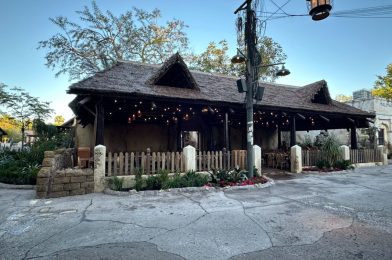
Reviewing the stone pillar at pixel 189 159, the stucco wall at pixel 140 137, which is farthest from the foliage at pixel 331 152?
the stone pillar at pixel 189 159

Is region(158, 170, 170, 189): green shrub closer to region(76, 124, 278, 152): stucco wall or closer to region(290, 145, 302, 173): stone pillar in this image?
region(76, 124, 278, 152): stucco wall

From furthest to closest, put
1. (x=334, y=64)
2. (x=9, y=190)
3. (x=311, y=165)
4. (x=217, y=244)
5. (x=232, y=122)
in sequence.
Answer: (x=334, y=64)
(x=232, y=122)
(x=311, y=165)
(x=9, y=190)
(x=217, y=244)

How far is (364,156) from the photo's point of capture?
1341 centimetres

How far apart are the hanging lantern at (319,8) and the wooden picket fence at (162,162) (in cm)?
562

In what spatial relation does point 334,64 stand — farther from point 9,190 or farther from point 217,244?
point 9,190

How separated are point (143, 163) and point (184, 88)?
4.34 m

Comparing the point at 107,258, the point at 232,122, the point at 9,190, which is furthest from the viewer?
the point at 232,122

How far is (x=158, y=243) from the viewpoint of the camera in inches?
133

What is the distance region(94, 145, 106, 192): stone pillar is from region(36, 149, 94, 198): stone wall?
127 millimetres

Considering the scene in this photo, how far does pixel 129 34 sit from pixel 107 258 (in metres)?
23.5

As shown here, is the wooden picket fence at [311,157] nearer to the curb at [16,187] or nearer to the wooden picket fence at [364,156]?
the wooden picket fence at [364,156]

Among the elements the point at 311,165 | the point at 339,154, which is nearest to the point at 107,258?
the point at 311,165

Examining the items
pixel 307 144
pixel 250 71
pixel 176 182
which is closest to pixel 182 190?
pixel 176 182

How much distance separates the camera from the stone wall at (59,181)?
628 cm
